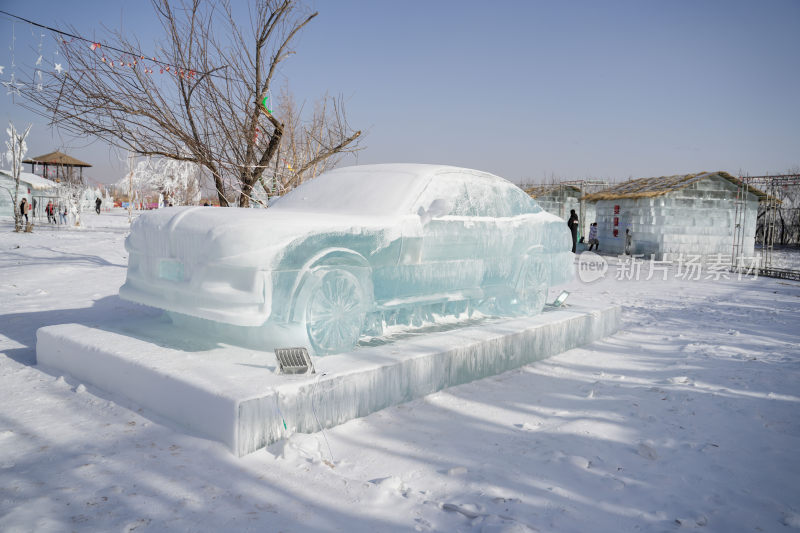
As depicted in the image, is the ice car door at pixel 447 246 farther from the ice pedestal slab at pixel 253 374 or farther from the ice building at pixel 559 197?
the ice building at pixel 559 197

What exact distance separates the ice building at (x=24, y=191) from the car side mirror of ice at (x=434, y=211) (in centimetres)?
3627

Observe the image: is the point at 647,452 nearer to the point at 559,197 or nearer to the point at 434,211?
the point at 434,211

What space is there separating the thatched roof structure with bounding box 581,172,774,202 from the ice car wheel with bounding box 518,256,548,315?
45.8ft

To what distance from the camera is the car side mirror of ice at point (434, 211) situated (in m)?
4.42

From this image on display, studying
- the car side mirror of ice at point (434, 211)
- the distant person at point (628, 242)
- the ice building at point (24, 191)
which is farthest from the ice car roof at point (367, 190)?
the ice building at point (24, 191)

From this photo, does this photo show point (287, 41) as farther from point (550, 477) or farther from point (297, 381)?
point (550, 477)

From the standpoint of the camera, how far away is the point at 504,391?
4199 millimetres

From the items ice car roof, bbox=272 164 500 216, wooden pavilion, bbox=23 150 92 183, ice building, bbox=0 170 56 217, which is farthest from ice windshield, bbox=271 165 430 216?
wooden pavilion, bbox=23 150 92 183

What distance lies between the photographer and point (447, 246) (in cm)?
473

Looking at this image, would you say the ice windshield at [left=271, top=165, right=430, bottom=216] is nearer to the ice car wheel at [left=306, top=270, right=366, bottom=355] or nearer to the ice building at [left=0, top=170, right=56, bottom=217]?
the ice car wheel at [left=306, top=270, right=366, bottom=355]

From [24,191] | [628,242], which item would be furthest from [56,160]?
[628,242]

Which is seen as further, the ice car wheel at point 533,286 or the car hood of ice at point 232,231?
the ice car wheel at point 533,286

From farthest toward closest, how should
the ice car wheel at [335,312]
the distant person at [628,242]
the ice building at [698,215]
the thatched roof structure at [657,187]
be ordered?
the distant person at [628,242] → the ice building at [698,215] → the thatched roof structure at [657,187] → the ice car wheel at [335,312]

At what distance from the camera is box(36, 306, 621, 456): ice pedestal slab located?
9.52ft
